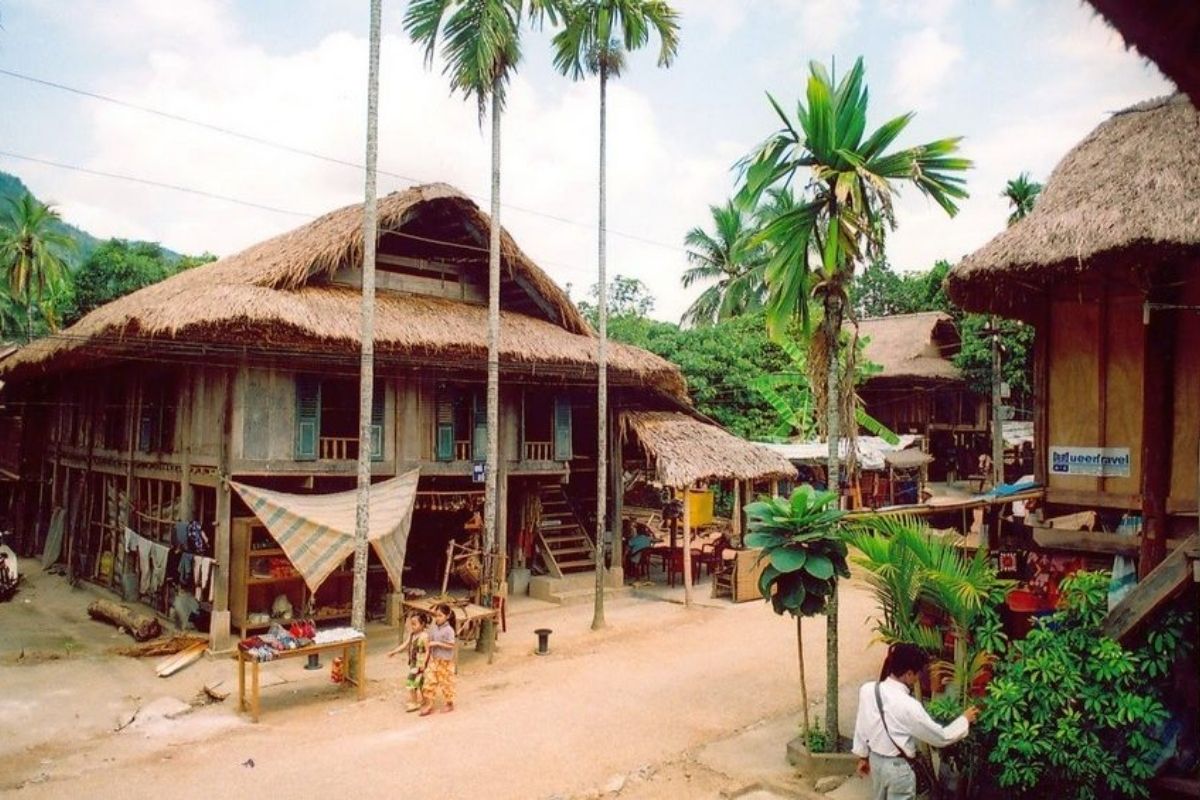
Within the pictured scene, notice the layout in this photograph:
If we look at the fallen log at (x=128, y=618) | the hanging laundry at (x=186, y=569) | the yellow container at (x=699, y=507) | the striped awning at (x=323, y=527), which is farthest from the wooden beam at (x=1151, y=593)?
the fallen log at (x=128, y=618)

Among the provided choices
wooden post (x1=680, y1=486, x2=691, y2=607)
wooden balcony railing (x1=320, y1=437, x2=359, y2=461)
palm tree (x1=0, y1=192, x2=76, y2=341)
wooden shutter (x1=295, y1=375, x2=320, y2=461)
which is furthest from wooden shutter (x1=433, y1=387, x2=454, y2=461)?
palm tree (x1=0, y1=192, x2=76, y2=341)

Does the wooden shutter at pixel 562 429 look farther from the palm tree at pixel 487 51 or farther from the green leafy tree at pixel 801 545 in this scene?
the green leafy tree at pixel 801 545

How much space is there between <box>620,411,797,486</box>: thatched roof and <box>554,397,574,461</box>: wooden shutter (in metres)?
1.31

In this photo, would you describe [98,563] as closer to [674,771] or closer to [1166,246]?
[674,771]

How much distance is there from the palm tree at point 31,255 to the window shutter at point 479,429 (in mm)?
20167

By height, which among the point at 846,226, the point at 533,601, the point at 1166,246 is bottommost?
the point at 533,601

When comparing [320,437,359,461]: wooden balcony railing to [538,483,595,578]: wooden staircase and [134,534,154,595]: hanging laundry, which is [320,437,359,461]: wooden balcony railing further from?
[538,483,595,578]: wooden staircase

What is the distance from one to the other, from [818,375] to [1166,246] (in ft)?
20.6

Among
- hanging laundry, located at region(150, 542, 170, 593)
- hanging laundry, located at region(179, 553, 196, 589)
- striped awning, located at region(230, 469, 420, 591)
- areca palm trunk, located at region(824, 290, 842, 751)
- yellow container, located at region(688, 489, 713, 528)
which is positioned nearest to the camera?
areca palm trunk, located at region(824, 290, 842, 751)

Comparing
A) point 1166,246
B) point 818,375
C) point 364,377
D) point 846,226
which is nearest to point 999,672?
point 1166,246

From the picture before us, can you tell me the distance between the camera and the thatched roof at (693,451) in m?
15.6

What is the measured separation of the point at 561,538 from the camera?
17.5 metres

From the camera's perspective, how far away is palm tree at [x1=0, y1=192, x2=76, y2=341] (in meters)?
27.9

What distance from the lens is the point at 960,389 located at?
31.2 metres
